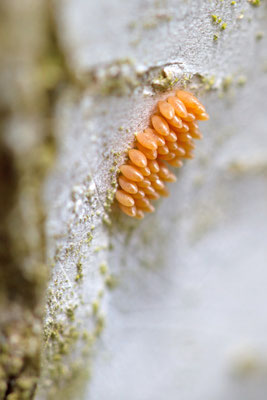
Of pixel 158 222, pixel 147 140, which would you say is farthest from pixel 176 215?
pixel 147 140

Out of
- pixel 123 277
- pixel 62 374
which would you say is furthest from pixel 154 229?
pixel 62 374

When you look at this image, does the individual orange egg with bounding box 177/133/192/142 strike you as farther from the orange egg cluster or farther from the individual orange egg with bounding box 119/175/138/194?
the individual orange egg with bounding box 119/175/138/194

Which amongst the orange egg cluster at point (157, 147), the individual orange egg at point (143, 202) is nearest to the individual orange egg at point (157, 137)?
the orange egg cluster at point (157, 147)

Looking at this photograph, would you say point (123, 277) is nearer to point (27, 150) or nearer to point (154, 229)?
point (154, 229)

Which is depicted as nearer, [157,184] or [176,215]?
[157,184]

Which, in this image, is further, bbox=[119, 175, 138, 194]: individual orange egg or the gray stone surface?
bbox=[119, 175, 138, 194]: individual orange egg

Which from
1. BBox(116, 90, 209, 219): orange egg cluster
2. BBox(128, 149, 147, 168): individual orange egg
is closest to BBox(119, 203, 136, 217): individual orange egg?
BBox(116, 90, 209, 219): orange egg cluster

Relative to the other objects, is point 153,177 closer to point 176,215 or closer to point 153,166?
point 153,166

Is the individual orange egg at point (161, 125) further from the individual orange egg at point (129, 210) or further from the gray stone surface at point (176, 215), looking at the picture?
the individual orange egg at point (129, 210)
